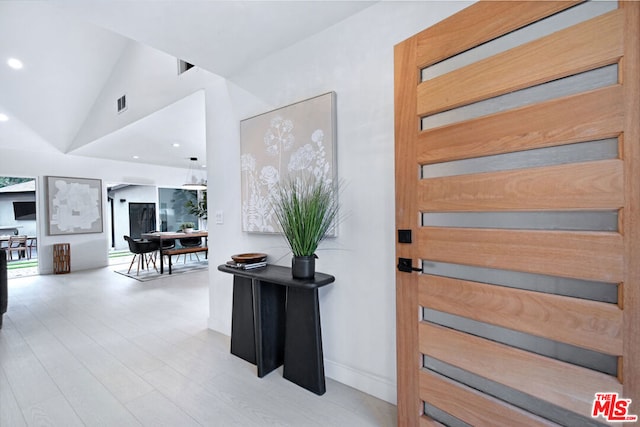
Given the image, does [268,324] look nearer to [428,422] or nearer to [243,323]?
[243,323]

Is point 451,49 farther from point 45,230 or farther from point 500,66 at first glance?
point 45,230

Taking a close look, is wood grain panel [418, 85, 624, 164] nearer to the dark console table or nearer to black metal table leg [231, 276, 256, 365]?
the dark console table

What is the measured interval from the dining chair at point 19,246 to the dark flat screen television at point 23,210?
0.81 m

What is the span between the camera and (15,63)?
14.0 feet

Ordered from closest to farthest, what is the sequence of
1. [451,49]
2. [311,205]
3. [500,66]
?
[500,66] → [451,49] → [311,205]

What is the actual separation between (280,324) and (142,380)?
1.06m

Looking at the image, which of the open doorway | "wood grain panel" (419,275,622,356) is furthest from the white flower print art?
the open doorway

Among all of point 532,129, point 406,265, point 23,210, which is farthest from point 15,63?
point 532,129

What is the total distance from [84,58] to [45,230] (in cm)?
378

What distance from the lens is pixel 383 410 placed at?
174 cm

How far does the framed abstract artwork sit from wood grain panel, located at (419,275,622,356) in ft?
25.5

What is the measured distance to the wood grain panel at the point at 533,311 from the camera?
3.19 feet

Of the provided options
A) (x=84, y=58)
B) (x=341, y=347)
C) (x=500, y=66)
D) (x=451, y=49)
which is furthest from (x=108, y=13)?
(x=84, y=58)

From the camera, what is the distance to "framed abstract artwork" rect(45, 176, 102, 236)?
19.8ft
